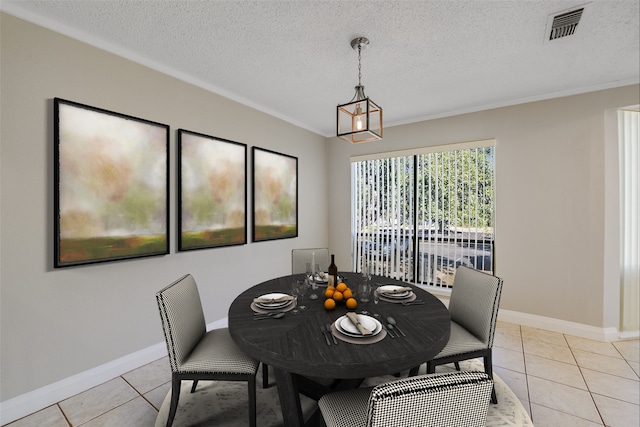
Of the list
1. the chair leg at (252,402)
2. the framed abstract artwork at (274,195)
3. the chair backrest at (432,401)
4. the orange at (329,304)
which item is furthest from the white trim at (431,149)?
the chair leg at (252,402)

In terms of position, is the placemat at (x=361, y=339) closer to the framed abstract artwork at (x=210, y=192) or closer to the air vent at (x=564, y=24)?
the framed abstract artwork at (x=210, y=192)

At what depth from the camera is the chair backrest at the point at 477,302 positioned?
6.20ft

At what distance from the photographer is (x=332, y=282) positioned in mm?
2094

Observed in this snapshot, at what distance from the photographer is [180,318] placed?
1.70 m

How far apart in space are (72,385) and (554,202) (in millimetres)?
4813

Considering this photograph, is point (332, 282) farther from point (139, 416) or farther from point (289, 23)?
point (289, 23)

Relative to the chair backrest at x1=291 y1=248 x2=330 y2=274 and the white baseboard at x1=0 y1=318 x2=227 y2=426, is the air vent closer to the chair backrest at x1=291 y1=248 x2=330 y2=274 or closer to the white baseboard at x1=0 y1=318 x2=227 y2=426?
the chair backrest at x1=291 y1=248 x2=330 y2=274

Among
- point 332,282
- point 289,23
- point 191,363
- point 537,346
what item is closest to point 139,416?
point 191,363

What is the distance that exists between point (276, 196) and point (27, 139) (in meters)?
2.33

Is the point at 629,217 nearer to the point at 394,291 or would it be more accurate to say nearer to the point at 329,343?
the point at 394,291

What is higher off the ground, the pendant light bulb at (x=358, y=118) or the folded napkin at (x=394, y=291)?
the pendant light bulb at (x=358, y=118)

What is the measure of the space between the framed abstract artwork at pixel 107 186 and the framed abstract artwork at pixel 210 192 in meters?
0.18

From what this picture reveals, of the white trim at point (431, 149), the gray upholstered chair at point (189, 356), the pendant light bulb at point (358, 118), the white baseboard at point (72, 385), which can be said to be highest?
the white trim at point (431, 149)

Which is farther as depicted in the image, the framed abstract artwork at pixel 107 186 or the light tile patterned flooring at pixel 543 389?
the framed abstract artwork at pixel 107 186
